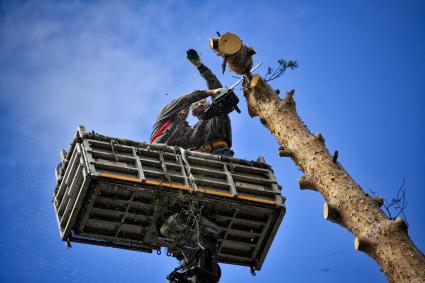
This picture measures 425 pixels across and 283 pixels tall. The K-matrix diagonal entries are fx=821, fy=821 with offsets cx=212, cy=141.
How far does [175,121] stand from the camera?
537 inches

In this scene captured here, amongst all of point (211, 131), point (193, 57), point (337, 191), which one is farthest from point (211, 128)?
point (337, 191)

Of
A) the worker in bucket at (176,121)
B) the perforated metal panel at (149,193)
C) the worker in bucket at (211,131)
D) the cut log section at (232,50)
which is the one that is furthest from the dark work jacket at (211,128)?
the perforated metal panel at (149,193)

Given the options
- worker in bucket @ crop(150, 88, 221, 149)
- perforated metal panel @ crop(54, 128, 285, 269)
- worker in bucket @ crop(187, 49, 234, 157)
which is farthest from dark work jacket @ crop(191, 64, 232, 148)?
perforated metal panel @ crop(54, 128, 285, 269)

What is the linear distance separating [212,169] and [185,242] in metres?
1.16

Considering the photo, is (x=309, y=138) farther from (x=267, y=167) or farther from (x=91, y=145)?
(x=91, y=145)

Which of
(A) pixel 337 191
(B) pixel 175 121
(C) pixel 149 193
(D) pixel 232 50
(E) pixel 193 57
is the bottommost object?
(A) pixel 337 191

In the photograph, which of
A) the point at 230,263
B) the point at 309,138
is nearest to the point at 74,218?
the point at 230,263

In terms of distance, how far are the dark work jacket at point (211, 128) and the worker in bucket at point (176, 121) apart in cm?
15

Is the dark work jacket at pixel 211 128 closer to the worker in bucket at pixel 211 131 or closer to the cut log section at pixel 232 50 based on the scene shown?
the worker in bucket at pixel 211 131

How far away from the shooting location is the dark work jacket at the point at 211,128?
13.7 metres

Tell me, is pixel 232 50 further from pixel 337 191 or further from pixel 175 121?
pixel 337 191

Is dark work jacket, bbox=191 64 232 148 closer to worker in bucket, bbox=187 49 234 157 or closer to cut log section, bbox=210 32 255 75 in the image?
worker in bucket, bbox=187 49 234 157

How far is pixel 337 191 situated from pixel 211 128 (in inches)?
145

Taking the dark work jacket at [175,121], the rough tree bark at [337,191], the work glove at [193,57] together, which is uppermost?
the work glove at [193,57]
